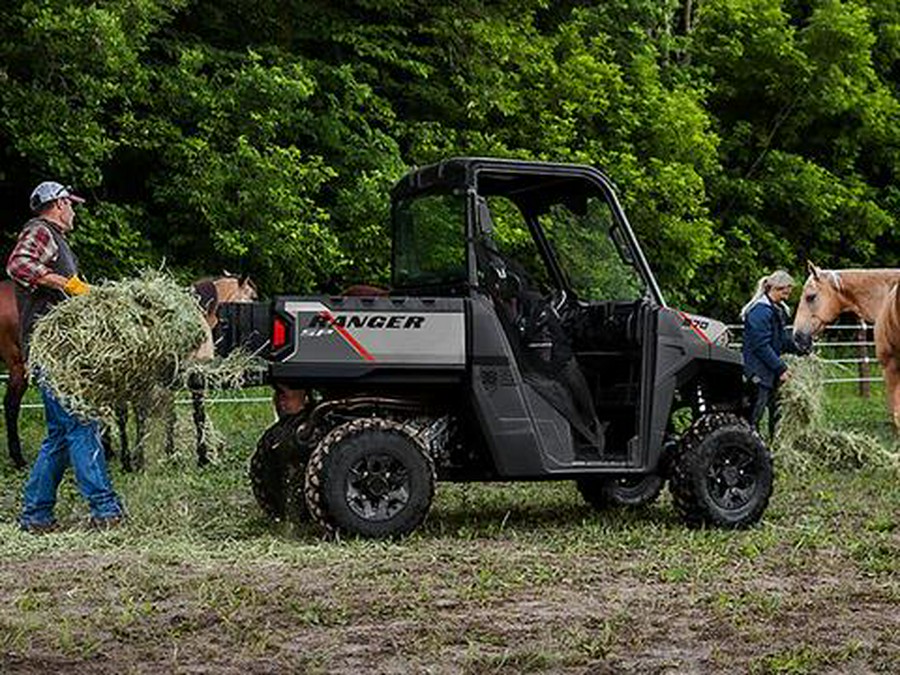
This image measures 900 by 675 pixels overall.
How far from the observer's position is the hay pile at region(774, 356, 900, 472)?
13031 mm

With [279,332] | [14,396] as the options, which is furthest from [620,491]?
[14,396]

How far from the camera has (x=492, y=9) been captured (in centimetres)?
2398

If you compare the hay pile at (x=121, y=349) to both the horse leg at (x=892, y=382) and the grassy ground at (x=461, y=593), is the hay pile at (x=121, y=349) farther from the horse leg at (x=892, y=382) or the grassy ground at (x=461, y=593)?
the horse leg at (x=892, y=382)

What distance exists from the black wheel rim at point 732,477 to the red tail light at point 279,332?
254 cm

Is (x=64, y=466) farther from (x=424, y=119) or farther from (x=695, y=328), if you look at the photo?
(x=424, y=119)

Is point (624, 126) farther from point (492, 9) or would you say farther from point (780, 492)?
point (780, 492)

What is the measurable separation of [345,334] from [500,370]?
91 cm

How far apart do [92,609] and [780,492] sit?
5.90m

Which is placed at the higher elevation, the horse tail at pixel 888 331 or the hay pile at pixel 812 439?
the horse tail at pixel 888 331

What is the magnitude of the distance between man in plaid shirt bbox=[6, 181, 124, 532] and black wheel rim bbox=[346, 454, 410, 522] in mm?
1525

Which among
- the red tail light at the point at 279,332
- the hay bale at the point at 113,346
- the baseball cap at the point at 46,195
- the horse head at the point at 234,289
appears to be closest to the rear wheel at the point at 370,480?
the red tail light at the point at 279,332

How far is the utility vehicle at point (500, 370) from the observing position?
28.4 ft

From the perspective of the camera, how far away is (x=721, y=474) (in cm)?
935

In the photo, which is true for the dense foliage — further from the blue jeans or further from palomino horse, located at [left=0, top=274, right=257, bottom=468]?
the blue jeans
